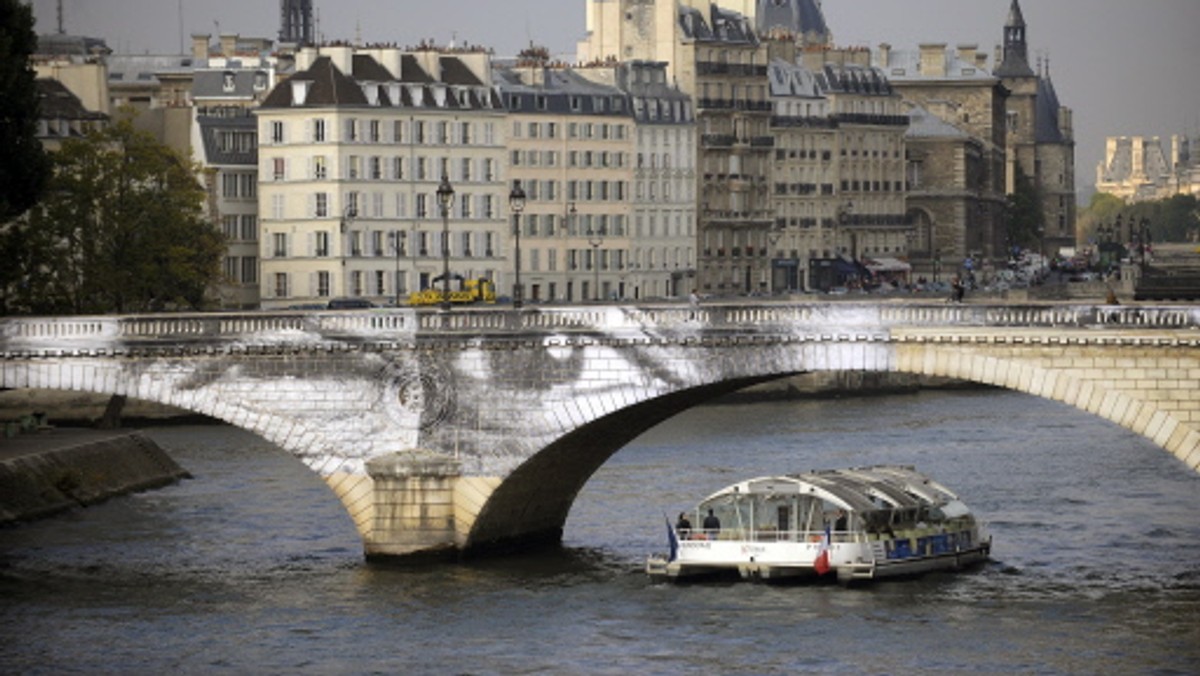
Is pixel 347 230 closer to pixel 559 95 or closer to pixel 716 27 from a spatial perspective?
pixel 559 95

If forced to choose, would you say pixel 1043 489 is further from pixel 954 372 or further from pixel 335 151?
pixel 335 151

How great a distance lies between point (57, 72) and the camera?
121125mm

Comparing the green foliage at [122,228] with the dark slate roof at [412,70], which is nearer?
the green foliage at [122,228]

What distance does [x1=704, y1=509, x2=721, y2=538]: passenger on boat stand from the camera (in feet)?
186

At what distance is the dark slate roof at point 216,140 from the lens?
404 ft

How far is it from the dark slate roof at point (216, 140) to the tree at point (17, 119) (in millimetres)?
54671

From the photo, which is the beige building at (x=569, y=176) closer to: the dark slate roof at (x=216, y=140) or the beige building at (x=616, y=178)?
the beige building at (x=616, y=178)

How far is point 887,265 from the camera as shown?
17875 centimetres


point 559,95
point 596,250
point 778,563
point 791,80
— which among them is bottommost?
point 778,563

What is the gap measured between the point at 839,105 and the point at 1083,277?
621 inches

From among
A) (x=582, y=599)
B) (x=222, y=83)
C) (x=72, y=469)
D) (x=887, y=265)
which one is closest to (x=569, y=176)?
(x=222, y=83)

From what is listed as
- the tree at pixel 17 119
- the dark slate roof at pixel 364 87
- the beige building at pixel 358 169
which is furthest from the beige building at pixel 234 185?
the tree at pixel 17 119

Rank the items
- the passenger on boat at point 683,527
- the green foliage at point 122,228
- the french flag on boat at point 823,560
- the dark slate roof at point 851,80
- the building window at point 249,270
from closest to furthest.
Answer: the french flag on boat at point 823,560
the passenger on boat at point 683,527
the green foliage at point 122,228
the building window at point 249,270
the dark slate roof at point 851,80

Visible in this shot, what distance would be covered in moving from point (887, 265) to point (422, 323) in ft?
400
